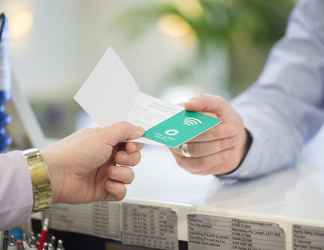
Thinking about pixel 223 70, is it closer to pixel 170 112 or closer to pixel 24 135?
pixel 24 135

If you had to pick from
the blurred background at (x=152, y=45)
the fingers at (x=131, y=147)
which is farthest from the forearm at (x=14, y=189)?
the blurred background at (x=152, y=45)

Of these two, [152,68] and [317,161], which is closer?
[317,161]

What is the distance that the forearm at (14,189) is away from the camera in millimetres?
565

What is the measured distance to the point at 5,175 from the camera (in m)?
0.56

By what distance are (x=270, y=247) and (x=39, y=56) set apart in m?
1.84

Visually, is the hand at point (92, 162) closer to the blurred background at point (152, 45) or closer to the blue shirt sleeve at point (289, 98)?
the blue shirt sleeve at point (289, 98)

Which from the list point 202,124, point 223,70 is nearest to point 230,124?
point 202,124

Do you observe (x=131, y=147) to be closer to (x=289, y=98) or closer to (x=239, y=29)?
(x=289, y=98)

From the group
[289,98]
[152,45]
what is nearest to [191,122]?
[289,98]

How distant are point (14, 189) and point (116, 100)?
15 cm

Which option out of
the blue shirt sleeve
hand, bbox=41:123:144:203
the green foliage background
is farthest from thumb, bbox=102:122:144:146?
the green foliage background

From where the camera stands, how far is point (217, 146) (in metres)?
0.73

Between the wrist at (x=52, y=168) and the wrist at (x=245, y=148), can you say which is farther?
the wrist at (x=245, y=148)

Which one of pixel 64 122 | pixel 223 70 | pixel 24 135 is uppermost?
pixel 24 135
